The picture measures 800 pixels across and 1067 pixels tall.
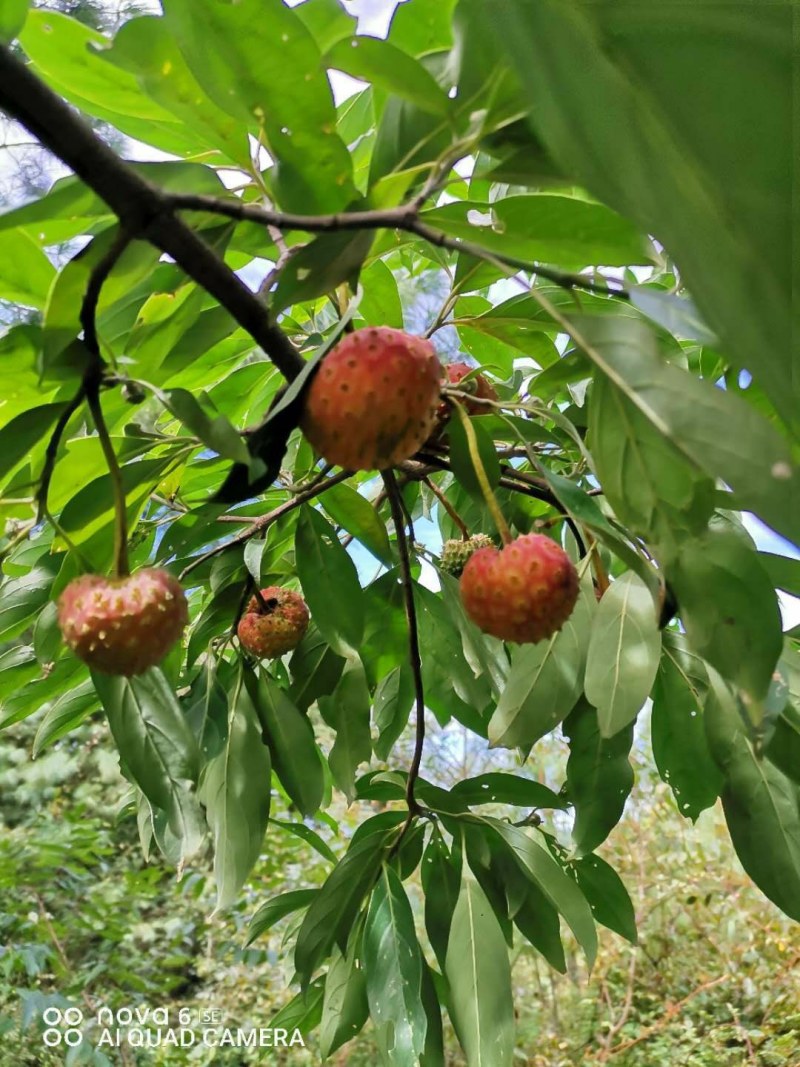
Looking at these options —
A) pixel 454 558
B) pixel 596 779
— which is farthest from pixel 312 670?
pixel 596 779

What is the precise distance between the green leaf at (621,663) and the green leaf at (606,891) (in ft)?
1.23

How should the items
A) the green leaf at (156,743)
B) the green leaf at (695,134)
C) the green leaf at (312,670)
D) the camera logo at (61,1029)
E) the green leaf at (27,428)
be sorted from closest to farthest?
the green leaf at (695,134), the green leaf at (27,428), the green leaf at (156,743), the green leaf at (312,670), the camera logo at (61,1029)

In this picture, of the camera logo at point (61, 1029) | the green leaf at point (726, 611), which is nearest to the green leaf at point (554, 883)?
the green leaf at point (726, 611)

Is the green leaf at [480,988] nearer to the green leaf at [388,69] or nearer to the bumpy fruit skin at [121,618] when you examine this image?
the bumpy fruit skin at [121,618]

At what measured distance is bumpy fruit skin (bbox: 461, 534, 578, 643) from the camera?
41cm

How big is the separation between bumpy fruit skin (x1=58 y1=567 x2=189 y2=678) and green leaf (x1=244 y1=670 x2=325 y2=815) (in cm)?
30

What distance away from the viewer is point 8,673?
654mm

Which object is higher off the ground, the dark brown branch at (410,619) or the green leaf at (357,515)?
the green leaf at (357,515)

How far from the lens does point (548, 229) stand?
36 cm

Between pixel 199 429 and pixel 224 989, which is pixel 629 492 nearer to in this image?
pixel 199 429

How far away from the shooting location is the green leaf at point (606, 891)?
2.68 ft

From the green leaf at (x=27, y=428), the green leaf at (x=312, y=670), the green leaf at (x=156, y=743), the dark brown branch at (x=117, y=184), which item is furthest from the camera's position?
the green leaf at (x=312, y=670)

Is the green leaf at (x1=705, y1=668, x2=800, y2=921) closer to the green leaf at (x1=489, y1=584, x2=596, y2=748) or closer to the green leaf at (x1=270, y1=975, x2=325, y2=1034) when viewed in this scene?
the green leaf at (x1=489, y1=584, x2=596, y2=748)

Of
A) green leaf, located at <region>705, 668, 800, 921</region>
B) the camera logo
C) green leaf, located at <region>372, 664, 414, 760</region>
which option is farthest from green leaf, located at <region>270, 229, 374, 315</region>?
the camera logo
